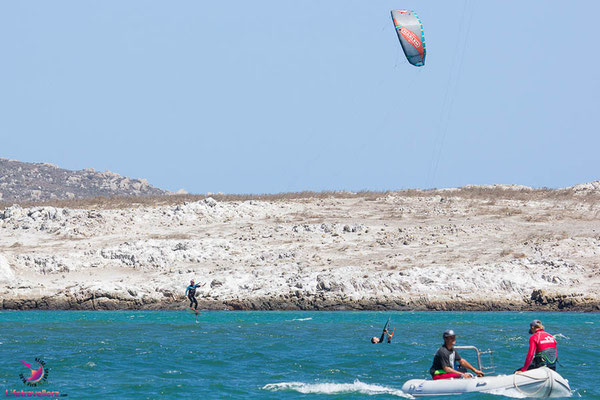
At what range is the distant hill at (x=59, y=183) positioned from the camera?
10869 centimetres

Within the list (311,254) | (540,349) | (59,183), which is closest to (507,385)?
(540,349)

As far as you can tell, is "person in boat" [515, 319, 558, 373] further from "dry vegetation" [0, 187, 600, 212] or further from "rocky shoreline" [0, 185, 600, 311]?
"dry vegetation" [0, 187, 600, 212]

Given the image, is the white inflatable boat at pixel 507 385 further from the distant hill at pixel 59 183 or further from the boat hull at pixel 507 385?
the distant hill at pixel 59 183

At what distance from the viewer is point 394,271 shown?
150 feet

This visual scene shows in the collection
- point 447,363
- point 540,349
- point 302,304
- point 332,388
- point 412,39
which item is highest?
point 412,39

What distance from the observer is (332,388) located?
20.7 meters

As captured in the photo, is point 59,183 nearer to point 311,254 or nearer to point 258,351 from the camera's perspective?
point 311,254

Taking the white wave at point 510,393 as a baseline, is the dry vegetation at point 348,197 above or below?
above

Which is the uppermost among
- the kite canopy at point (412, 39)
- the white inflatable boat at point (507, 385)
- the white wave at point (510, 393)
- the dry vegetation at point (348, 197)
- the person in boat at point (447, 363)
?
the kite canopy at point (412, 39)

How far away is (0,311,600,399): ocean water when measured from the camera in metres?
20.7

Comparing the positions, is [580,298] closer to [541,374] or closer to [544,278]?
[544,278]

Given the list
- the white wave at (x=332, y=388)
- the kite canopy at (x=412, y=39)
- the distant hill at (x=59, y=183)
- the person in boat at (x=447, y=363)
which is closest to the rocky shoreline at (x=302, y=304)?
the kite canopy at (x=412, y=39)

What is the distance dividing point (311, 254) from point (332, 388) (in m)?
29.1

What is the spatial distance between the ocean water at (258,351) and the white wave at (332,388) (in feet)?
0.08
